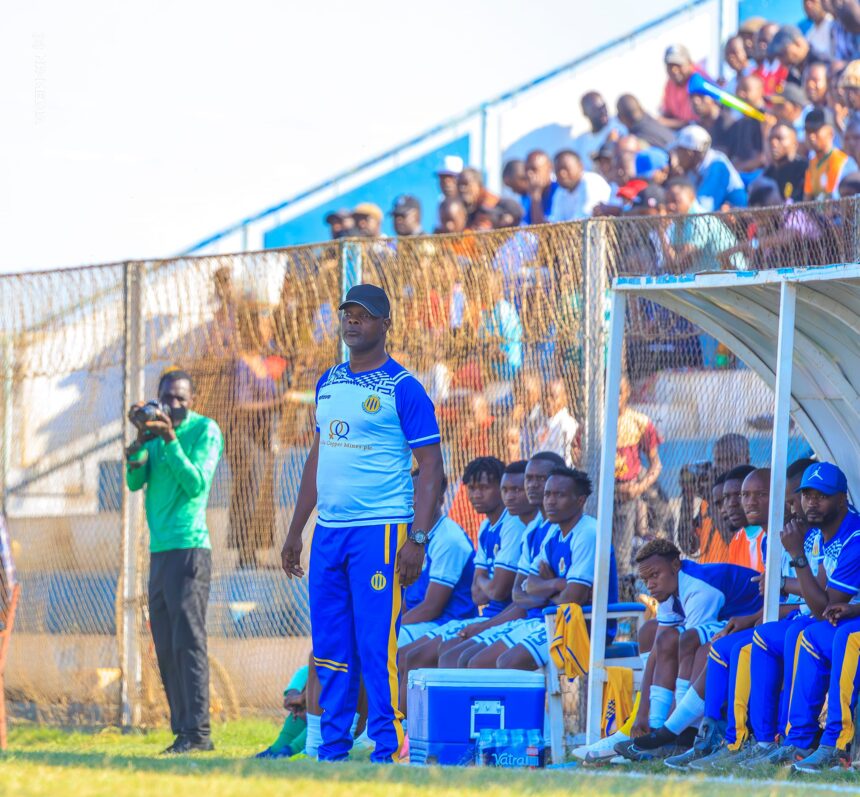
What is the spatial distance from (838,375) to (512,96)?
32.7ft

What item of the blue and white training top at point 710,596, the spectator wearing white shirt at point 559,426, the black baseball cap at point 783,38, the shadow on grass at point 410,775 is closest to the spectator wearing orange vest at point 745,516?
the blue and white training top at point 710,596

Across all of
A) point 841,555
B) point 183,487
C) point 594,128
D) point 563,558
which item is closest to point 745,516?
point 563,558

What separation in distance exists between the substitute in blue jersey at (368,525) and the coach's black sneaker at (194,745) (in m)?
2.74

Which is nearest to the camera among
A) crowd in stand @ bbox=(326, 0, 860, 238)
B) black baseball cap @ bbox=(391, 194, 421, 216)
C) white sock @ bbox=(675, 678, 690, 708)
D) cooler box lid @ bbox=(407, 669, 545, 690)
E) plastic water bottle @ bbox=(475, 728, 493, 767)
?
white sock @ bbox=(675, 678, 690, 708)

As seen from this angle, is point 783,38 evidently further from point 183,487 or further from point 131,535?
point 183,487

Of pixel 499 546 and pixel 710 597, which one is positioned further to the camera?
pixel 499 546

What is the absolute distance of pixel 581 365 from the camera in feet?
30.4

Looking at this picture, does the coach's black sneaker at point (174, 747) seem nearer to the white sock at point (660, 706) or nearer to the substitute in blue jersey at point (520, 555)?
the substitute in blue jersey at point (520, 555)

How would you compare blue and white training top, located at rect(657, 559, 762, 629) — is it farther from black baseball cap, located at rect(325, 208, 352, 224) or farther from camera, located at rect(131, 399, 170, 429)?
black baseball cap, located at rect(325, 208, 352, 224)

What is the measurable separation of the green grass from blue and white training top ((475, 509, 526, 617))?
315cm

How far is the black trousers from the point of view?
368 inches

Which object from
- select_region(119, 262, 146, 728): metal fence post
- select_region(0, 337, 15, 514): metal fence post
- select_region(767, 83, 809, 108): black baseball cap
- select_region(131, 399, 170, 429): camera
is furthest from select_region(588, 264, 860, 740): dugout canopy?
select_region(767, 83, 809, 108): black baseball cap

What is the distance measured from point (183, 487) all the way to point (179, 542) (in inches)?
13.8

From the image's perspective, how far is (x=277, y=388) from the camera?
1041 cm
